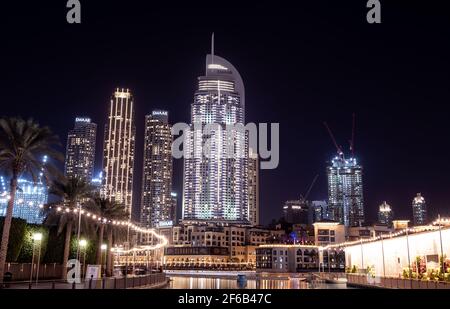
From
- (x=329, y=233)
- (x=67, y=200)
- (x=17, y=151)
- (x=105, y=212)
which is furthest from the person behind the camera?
(x=329, y=233)

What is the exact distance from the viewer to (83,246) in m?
60.2

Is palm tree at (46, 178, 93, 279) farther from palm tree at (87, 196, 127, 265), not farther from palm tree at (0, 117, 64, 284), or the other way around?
palm tree at (0, 117, 64, 284)

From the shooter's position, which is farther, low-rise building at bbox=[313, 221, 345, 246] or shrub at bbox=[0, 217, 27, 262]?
low-rise building at bbox=[313, 221, 345, 246]

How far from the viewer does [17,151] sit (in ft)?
127

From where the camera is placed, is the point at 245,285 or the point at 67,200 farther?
the point at 245,285

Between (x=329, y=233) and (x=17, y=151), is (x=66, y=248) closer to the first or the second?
(x=17, y=151)

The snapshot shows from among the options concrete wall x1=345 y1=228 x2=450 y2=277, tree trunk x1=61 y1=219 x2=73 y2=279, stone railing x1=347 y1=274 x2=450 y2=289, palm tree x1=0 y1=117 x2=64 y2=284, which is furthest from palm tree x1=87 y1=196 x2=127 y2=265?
concrete wall x1=345 y1=228 x2=450 y2=277

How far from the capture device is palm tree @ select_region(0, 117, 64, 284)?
37.9m

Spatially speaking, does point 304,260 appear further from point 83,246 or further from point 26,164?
point 26,164

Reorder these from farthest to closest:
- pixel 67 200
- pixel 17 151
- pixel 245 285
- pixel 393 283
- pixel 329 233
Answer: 1. pixel 329 233
2. pixel 245 285
3. pixel 67 200
4. pixel 393 283
5. pixel 17 151

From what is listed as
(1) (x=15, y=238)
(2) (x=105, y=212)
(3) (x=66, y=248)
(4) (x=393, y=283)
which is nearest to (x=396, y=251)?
(4) (x=393, y=283)

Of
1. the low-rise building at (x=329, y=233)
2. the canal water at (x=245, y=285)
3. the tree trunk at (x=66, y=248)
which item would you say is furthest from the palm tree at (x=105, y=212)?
the low-rise building at (x=329, y=233)
